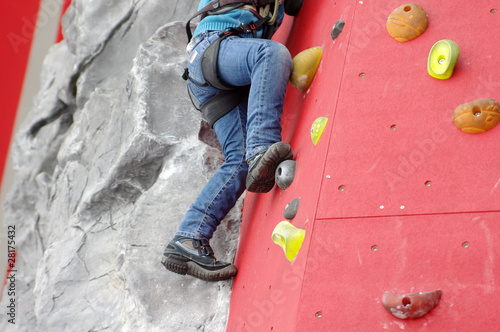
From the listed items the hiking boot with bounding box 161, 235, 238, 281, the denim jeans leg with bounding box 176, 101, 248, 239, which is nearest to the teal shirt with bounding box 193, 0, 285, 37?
the denim jeans leg with bounding box 176, 101, 248, 239

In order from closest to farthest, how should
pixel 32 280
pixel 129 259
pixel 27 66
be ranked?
pixel 129 259 → pixel 32 280 → pixel 27 66

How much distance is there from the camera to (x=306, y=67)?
170cm

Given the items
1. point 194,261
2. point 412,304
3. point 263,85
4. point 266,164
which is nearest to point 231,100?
point 263,85

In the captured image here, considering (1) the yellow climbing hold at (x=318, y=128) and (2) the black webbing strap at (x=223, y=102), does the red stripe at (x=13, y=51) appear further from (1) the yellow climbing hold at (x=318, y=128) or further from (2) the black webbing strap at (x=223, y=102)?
(1) the yellow climbing hold at (x=318, y=128)

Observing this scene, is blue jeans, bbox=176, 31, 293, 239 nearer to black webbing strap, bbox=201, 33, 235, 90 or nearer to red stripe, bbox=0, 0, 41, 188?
black webbing strap, bbox=201, 33, 235, 90

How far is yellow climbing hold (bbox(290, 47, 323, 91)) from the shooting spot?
5.59 ft

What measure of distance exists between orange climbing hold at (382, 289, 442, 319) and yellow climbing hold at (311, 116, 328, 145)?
0.44 meters

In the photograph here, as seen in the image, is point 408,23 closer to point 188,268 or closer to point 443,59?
point 443,59

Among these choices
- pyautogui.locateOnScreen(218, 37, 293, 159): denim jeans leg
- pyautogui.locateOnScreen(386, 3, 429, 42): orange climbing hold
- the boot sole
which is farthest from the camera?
the boot sole

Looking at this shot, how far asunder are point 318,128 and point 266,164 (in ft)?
0.54

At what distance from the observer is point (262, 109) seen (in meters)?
1.65

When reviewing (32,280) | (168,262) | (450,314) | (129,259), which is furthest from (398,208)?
(32,280)

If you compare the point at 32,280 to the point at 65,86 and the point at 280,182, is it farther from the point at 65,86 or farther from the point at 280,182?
the point at 280,182

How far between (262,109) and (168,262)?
0.51 m
